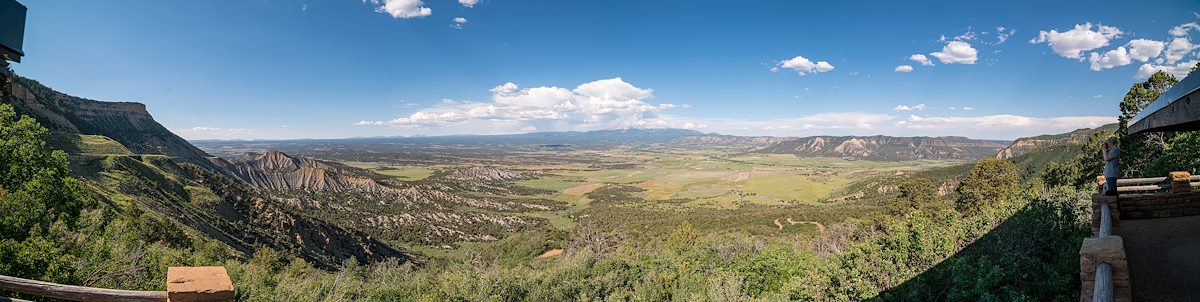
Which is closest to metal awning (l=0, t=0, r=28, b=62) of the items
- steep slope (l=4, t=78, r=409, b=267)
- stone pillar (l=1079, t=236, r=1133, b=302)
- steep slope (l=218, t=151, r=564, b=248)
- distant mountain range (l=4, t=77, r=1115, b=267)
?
distant mountain range (l=4, t=77, r=1115, b=267)

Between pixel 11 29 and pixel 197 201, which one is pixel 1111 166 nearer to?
pixel 11 29

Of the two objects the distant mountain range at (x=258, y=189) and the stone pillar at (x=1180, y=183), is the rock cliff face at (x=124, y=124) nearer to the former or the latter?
the distant mountain range at (x=258, y=189)

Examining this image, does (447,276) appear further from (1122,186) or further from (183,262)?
(1122,186)

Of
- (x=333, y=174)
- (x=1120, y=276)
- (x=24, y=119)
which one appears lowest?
(x=333, y=174)

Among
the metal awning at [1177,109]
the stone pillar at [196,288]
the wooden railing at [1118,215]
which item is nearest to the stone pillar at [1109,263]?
the wooden railing at [1118,215]

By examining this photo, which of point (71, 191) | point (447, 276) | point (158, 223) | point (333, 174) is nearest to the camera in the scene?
point (71, 191)

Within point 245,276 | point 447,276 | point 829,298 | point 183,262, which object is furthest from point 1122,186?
point 183,262

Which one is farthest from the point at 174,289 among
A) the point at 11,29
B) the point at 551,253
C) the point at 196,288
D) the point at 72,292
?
the point at 551,253

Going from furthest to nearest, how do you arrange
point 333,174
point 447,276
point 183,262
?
point 333,174, point 447,276, point 183,262
